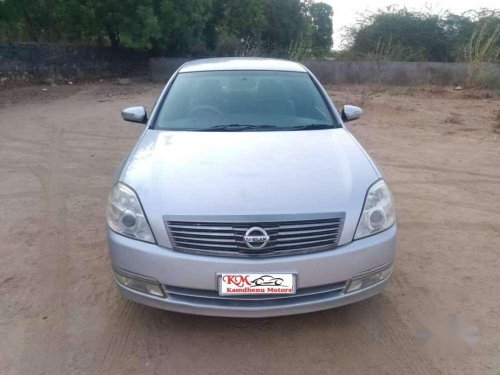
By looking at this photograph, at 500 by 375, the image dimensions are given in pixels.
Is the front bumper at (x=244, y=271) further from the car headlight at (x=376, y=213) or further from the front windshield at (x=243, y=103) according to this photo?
the front windshield at (x=243, y=103)

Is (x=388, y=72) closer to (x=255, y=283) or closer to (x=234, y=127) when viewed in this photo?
(x=234, y=127)

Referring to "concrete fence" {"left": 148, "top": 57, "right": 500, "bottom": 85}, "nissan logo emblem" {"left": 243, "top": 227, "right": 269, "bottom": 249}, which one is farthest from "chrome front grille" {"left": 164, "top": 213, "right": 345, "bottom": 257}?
"concrete fence" {"left": 148, "top": 57, "right": 500, "bottom": 85}

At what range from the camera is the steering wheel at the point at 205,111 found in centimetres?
388

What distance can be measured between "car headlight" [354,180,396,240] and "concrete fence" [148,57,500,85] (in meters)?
14.5

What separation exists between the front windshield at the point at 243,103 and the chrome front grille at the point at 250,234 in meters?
1.31

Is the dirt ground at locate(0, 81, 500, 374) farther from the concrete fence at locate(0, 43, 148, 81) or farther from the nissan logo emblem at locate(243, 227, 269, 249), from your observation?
the concrete fence at locate(0, 43, 148, 81)

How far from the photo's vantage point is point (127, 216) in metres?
2.66

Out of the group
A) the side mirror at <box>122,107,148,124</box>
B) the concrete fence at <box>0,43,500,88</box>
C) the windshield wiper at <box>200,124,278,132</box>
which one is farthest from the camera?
the concrete fence at <box>0,43,500,88</box>

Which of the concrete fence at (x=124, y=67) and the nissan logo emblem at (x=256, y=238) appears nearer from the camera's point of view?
the nissan logo emblem at (x=256, y=238)

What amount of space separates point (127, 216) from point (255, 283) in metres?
0.82

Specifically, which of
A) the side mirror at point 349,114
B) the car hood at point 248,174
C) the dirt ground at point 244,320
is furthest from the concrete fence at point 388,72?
the car hood at point 248,174

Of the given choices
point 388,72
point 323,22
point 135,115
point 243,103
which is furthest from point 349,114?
point 323,22

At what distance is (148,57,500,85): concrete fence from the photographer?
1617cm

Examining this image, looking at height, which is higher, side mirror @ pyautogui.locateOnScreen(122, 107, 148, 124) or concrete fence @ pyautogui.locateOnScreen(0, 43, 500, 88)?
side mirror @ pyautogui.locateOnScreen(122, 107, 148, 124)
